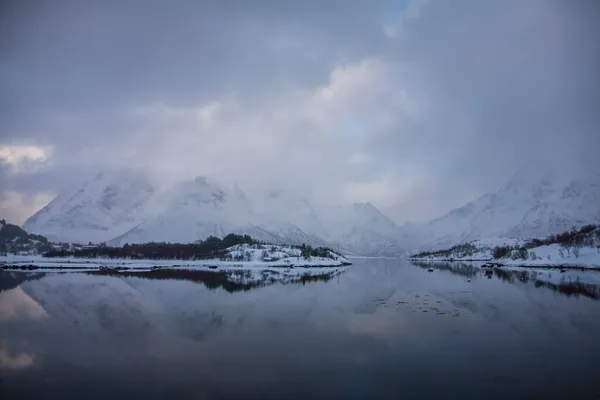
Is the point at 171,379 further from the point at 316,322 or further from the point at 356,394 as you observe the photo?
the point at 316,322

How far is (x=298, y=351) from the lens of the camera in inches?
1129

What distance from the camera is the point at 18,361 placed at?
25984 millimetres

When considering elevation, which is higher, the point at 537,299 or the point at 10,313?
the point at 10,313

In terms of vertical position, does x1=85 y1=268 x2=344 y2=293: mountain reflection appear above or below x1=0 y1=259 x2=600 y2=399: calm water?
below

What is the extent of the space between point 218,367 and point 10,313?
3425 cm

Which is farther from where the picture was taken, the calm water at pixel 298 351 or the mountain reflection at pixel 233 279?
the mountain reflection at pixel 233 279

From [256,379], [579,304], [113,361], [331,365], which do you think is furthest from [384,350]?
[579,304]

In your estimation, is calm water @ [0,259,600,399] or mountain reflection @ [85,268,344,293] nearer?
calm water @ [0,259,600,399]

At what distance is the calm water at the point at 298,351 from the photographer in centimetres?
2125

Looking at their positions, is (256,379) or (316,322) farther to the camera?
(316,322)

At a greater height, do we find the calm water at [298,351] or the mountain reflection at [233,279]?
the calm water at [298,351]

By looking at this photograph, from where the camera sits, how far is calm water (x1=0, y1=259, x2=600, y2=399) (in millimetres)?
21250

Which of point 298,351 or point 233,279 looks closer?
point 298,351

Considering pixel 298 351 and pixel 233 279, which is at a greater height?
pixel 298 351
